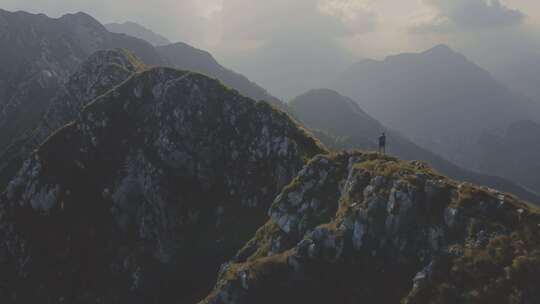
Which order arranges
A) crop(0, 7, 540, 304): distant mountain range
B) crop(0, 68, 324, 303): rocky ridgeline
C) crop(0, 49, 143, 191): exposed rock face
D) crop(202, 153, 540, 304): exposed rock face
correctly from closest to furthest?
1. crop(202, 153, 540, 304): exposed rock face
2. crop(0, 7, 540, 304): distant mountain range
3. crop(0, 68, 324, 303): rocky ridgeline
4. crop(0, 49, 143, 191): exposed rock face

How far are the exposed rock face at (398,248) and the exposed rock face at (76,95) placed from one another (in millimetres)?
113795

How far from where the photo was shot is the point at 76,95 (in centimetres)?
16738

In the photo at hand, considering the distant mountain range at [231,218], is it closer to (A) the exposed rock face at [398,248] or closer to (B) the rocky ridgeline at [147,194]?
(A) the exposed rock face at [398,248]

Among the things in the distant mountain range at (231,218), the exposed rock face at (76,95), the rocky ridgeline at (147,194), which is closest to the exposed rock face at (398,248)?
the distant mountain range at (231,218)

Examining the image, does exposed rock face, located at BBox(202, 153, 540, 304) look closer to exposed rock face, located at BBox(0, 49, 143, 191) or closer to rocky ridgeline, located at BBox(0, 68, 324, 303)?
rocky ridgeline, located at BBox(0, 68, 324, 303)

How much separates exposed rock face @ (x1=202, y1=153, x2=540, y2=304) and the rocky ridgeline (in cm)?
2835

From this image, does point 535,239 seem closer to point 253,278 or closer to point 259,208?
point 253,278

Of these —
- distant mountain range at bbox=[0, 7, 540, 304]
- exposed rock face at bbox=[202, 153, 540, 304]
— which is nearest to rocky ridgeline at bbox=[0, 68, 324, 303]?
distant mountain range at bbox=[0, 7, 540, 304]

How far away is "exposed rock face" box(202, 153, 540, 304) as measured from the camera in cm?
4162

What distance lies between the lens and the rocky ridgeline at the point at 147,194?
87.9 m

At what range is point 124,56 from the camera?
17888 centimetres

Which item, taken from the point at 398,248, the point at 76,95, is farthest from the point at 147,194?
the point at 76,95

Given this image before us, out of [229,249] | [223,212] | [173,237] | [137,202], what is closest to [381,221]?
[229,249]

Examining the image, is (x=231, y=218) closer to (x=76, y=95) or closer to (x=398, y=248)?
(x=398, y=248)
